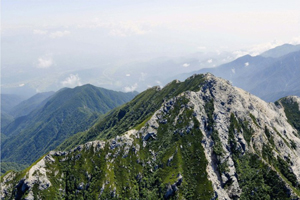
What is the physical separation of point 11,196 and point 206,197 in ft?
601

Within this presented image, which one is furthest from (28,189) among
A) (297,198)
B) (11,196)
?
(297,198)

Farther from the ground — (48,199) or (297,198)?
(48,199)

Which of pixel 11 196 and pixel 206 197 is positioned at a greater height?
pixel 11 196

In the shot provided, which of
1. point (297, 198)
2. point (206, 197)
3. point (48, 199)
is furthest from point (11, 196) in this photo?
point (297, 198)

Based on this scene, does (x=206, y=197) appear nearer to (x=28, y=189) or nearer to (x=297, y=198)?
(x=297, y=198)

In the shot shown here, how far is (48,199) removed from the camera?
199m

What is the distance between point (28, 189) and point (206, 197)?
546 ft

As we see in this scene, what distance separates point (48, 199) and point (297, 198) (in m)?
233

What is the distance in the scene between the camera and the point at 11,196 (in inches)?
7844

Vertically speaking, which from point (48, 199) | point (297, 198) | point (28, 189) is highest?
point (28, 189)

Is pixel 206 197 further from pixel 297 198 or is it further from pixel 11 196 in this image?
pixel 11 196

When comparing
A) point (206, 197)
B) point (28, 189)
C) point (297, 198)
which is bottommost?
point (297, 198)

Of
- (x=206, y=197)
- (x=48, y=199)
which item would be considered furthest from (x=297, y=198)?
(x=48, y=199)

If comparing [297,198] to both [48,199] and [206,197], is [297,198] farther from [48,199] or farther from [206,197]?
[48,199]
